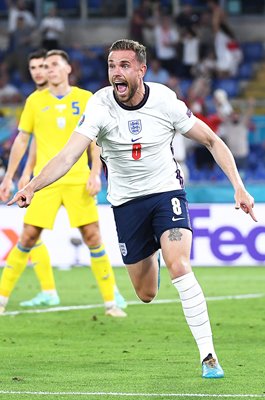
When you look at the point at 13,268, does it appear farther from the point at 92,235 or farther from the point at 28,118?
the point at 28,118

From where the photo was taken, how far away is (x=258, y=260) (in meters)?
16.7

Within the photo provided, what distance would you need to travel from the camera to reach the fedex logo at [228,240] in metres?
16.6

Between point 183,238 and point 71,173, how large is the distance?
367 centimetres

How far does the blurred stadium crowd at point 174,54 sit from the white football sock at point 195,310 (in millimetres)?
13695

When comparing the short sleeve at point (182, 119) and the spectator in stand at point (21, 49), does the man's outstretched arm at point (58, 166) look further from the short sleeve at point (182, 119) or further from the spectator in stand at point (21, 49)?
the spectator in stand at point (21, 49)

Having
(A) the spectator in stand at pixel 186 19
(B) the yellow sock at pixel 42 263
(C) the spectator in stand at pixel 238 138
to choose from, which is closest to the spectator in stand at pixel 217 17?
(A) the spectator in stand at pixel 186 19

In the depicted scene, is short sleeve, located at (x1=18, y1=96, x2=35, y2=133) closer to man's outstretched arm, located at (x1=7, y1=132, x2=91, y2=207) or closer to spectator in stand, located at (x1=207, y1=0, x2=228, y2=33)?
man's outstretched arm, located at (x1=7, y1=132, x2=91, y2=207)

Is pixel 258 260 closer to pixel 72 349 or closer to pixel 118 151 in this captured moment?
pixel 72 349

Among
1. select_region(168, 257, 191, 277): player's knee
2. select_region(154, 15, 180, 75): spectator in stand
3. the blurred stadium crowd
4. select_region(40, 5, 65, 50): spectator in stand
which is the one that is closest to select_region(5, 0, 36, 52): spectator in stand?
the blurred stadium crowd

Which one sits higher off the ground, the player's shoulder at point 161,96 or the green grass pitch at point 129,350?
the player's shoulder at point 161,96

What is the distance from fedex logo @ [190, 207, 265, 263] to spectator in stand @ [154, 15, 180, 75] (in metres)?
9.03

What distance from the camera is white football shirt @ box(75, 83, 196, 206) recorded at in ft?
27.1

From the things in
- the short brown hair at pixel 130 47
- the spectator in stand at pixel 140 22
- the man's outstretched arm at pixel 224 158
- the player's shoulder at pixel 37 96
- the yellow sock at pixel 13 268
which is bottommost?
the spectator in stand at pixel 140 22

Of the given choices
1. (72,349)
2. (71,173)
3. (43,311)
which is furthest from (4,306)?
(72,349)
